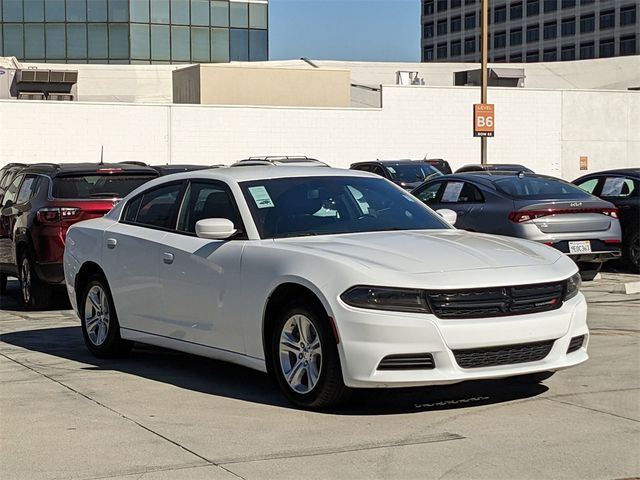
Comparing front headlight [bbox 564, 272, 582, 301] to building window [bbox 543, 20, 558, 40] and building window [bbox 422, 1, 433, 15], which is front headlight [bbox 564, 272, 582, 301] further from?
building window [bbox 422, 1, 433, 15]

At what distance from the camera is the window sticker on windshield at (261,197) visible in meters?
7.96

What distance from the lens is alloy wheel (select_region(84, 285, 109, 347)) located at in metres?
9.23

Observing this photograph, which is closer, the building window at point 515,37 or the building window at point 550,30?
the building window at point 550,30

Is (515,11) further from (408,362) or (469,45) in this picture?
(408,362)

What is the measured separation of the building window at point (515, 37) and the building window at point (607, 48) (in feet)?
39.4

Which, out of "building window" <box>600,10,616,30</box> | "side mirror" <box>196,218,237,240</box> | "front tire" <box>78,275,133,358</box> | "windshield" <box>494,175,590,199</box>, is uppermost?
"building window" <box>600,10,616,30</box>

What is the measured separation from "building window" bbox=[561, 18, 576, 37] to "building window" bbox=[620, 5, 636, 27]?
6.30 m

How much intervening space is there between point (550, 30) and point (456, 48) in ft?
53.2

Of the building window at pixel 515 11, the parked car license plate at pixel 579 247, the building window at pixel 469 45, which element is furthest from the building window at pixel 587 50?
the parked car license plate at pixel 579 247

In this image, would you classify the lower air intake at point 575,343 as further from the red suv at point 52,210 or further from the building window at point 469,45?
the building window at point 469,45

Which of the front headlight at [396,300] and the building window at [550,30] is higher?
the building window at [550,30]

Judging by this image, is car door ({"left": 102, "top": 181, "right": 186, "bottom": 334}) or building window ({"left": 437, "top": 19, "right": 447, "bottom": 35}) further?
building window ({"left": 437, "top": 19, "right": 447, "bottom": 35})

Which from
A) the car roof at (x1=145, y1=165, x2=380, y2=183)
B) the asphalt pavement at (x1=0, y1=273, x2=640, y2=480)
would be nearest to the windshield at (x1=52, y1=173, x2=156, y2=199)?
the asphalt pavement at (x1=0, y1=273, x2=640, y2=480)

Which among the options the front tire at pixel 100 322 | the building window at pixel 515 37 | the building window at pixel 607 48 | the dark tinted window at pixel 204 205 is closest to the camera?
the dark tinted window at pixel 204 205
